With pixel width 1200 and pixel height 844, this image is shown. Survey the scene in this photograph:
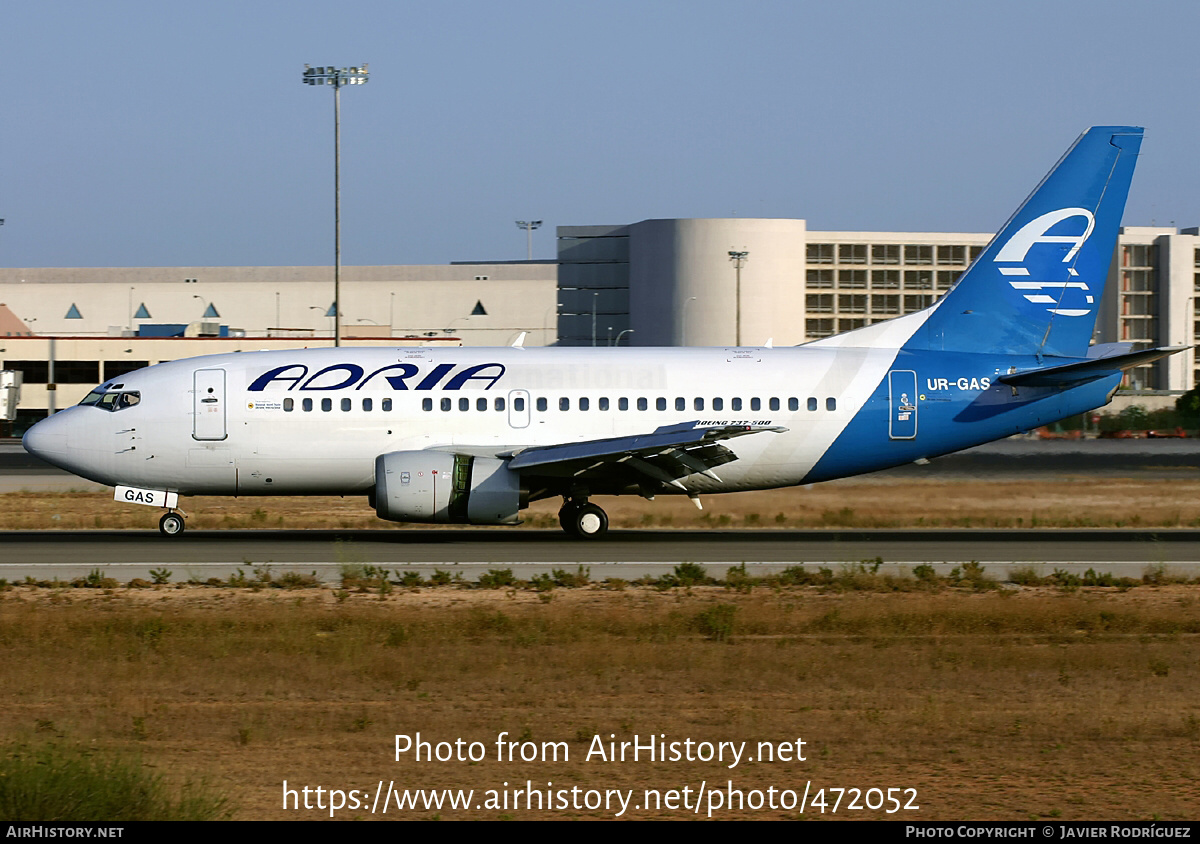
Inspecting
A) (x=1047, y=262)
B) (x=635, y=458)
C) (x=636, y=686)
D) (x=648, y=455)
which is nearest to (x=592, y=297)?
(x=1047, y=262)

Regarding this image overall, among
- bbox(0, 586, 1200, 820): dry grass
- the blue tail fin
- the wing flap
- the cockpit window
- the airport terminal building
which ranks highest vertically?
the airport terminal building

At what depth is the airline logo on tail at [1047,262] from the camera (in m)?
28.6

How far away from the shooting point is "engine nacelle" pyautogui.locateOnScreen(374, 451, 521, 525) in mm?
24984

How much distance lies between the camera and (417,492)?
2494cm

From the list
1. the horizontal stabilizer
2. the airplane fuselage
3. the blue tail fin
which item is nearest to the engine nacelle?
the airplane fuselage

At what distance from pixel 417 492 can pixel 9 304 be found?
119608 mm

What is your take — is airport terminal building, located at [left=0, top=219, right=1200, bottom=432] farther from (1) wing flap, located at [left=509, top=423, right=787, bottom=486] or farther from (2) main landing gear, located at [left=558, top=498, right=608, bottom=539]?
(1) wing flap, located at [left=509, top=423, right=787, bottom=486]

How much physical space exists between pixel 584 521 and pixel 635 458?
1.84 metres

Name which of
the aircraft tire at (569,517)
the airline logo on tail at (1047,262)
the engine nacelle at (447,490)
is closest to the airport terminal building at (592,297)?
the airline logo on tail at (1047,262)

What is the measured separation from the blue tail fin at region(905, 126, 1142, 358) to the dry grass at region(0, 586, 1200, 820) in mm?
10386

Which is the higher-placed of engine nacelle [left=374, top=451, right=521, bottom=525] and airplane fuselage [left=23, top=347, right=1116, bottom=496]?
airplane fuselage [left=23, top=347, right=1116, bottom=496]

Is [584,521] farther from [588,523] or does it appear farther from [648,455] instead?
[648,455]

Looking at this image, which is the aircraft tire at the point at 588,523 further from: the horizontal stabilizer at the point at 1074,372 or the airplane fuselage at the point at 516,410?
the horizontal stabilizer at the point at 1074,372

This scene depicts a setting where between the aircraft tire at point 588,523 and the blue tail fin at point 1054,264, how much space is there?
7899 mm
